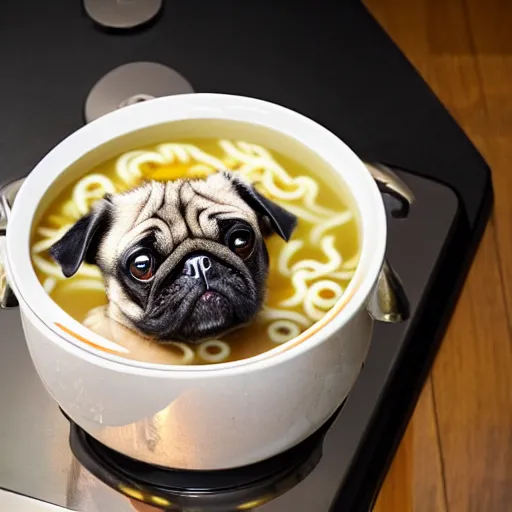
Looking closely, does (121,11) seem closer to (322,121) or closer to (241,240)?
(322,121)

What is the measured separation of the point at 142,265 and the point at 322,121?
0.22 m

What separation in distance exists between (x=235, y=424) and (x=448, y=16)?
2.65ft

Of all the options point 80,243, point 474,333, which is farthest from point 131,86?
point 474,333

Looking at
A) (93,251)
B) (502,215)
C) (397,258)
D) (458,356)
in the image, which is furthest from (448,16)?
(93,251)

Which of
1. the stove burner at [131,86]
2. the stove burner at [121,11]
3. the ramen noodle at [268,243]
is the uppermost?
the stove burner at [121,11]

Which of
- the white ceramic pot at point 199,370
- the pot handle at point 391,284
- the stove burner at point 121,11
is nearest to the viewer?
the white ceramic pot at point 199,370

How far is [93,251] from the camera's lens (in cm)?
43

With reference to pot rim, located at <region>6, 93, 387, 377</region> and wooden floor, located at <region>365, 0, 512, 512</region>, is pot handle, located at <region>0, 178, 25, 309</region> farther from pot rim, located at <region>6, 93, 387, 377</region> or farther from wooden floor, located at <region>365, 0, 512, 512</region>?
wooden floor, located at <region>365, 0, 512, 512</region>

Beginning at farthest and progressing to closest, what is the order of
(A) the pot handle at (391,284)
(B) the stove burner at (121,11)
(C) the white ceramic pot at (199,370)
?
(B) the stove burner at (121,11)
(A) the pot handle at (391,284)
(C) the white ceramic pot at (199,370)

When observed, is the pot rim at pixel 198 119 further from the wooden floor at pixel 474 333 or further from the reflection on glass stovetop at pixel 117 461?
the wooden floor at pixel 474 333

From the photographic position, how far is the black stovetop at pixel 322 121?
17.6 inches

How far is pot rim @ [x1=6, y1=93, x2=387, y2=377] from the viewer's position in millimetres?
374

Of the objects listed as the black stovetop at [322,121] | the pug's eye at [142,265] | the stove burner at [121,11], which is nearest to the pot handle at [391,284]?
the black stovetop at [322,121]

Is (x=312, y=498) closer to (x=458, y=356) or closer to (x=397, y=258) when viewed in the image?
(x=397, y=258)
